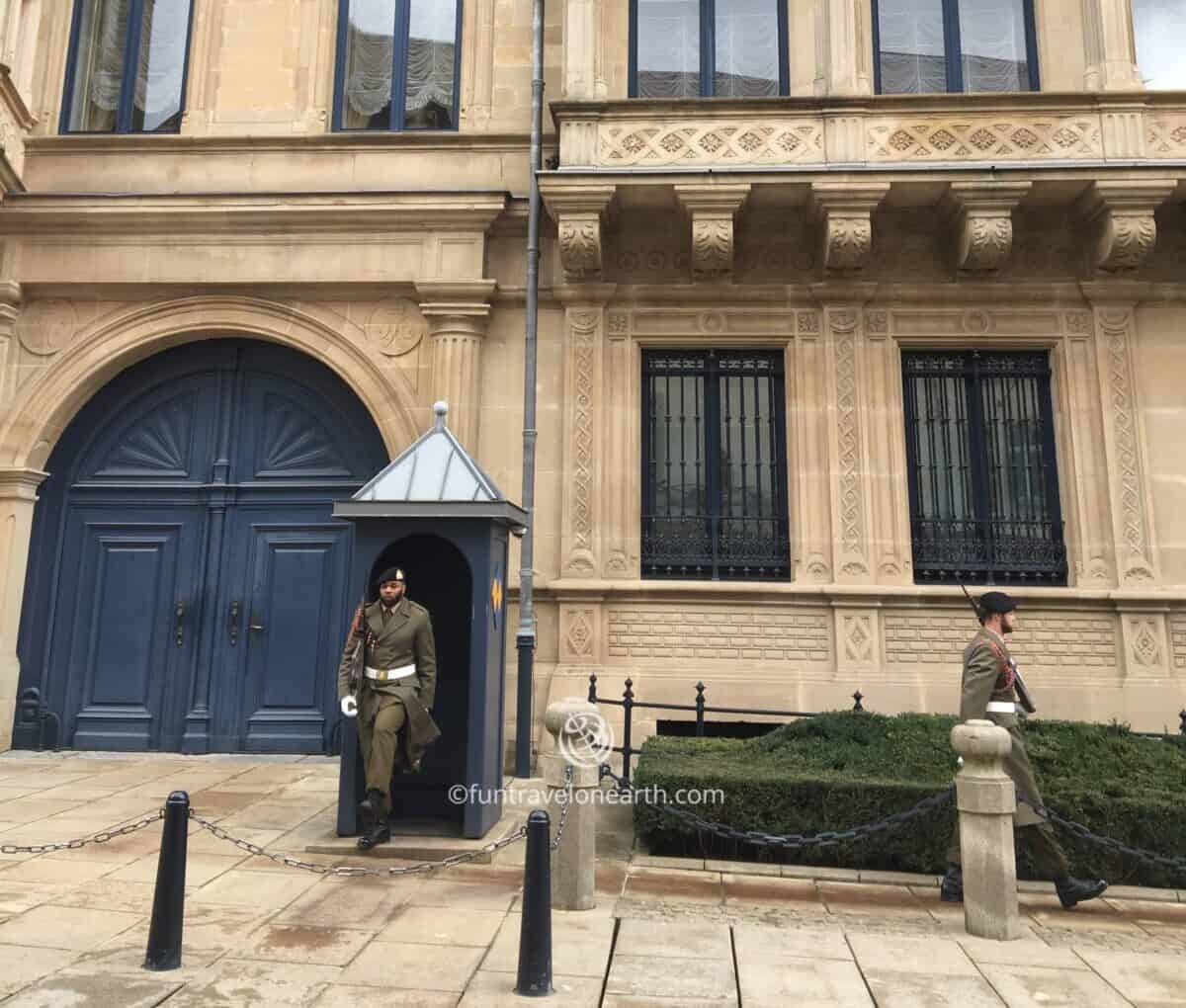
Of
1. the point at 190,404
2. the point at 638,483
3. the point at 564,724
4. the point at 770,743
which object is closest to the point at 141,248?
the point at 190,404

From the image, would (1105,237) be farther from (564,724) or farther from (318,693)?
(318,693)

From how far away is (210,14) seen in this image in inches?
427

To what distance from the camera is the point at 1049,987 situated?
13.0ft

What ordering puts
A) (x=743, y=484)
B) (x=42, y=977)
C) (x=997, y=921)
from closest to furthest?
(x=42, y=977), (x=997, y=921), (x=743, y=484)

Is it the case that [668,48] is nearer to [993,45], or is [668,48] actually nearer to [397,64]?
[397,64]

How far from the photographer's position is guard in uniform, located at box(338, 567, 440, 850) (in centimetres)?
580

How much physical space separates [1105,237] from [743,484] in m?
4.84

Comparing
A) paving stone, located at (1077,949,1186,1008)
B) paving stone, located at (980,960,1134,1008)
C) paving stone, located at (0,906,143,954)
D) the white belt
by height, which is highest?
the white belt

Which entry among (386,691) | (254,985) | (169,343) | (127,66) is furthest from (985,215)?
(127,66)

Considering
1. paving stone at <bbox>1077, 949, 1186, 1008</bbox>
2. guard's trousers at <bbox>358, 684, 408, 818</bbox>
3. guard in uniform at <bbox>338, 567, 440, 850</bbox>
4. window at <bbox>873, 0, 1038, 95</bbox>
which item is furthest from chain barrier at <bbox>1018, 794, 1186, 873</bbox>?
window at <bbox>873, 0, 1038, 95</bbox>

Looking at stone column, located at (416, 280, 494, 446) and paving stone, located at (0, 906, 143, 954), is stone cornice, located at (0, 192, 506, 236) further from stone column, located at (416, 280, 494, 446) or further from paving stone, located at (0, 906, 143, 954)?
paving stone, located at (0, 906, 143, 954)

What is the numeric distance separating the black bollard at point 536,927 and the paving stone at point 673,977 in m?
0.34

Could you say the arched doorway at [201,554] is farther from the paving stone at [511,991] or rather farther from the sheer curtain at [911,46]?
the sheer curtain at [911,46]

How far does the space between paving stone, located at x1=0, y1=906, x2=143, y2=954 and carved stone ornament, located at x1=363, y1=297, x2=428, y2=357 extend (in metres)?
6.77
